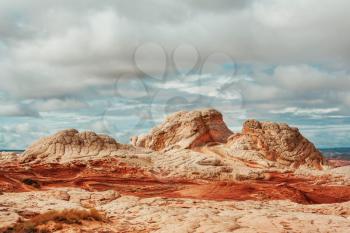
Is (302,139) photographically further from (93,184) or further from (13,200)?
(13,200)

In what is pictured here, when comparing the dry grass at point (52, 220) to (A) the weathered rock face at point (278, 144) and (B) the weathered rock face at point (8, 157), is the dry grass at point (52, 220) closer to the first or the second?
(B) the weathered rock face at point (8, 157)

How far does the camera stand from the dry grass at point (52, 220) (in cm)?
1703

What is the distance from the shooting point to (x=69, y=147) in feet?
151

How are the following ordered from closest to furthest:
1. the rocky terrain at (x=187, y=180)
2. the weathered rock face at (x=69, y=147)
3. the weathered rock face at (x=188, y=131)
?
1. the rocky terrain at (x=187, y=180)
2. the weathered rock face at (x=69, y=147)
3. the weathered rock face at (x=188, y=131)

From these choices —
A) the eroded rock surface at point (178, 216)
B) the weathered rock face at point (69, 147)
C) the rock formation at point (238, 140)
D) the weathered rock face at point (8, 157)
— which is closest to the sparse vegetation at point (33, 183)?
the eroded rock surface at point (178, 216)

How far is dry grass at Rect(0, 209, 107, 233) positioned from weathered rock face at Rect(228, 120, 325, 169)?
31.2 meters

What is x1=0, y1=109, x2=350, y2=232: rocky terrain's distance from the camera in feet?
63.3

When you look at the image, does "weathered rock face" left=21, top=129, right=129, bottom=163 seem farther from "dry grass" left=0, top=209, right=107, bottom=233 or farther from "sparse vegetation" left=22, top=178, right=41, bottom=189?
"dry grass" left=0, top=209, right=107, bottom=233

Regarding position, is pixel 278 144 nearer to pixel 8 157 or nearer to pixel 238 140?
pixel 238 140

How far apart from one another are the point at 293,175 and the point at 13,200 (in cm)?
2688

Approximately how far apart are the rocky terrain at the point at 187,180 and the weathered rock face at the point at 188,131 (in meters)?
0.12

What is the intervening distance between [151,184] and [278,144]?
61.0 feet

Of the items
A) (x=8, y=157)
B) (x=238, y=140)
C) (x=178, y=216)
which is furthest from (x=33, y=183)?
(x=238, y=140)

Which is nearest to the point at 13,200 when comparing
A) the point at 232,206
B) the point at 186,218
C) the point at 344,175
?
the point at 186,218
